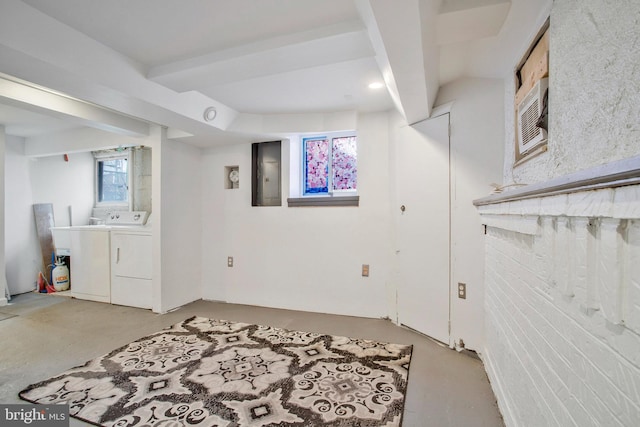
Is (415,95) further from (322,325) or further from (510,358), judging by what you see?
(322,325)

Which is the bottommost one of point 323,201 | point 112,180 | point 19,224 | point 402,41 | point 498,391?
point 498,391

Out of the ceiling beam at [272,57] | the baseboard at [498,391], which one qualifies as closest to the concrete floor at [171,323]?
the baseboard at [498,391]

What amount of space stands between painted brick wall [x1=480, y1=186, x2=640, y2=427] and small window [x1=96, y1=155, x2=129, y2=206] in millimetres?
4916

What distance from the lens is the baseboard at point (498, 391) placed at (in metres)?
1.36

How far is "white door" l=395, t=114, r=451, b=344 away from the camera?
2262mm

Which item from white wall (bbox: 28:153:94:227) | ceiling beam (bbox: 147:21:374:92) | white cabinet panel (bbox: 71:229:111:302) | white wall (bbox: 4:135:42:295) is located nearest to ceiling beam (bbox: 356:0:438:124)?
ceiling beam (bbox: 147:21:374:92)

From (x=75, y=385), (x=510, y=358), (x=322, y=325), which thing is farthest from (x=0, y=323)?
(x=510, y=358)

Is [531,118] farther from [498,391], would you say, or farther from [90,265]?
[90,265]

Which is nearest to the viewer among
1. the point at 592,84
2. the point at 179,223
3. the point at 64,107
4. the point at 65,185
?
the point at 592,84

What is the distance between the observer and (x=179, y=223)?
3.38m

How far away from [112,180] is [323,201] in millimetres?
3740

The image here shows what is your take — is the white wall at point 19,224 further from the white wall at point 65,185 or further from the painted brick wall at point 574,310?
the painted brick wall at point 574,310

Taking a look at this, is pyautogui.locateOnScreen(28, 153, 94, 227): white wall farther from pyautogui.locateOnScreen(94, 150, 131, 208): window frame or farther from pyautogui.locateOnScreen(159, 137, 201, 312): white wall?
pyautogui.locateOnScreen(159, 137, 201, 312): white wall

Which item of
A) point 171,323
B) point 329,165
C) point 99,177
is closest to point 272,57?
point 329,165
